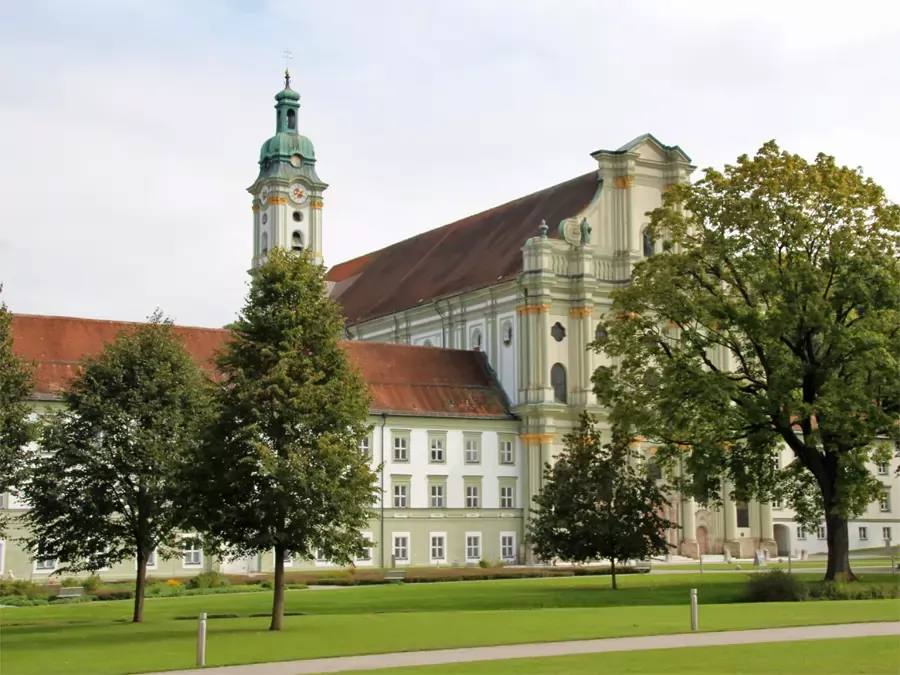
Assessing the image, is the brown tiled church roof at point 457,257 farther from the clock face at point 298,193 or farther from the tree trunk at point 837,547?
the tree trunk at point 837,547

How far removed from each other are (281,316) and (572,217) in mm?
46838

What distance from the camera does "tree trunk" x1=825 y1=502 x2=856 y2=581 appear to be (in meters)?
43.3

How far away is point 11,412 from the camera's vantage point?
3647 cm

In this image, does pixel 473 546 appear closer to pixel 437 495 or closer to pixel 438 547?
pixel 438 547

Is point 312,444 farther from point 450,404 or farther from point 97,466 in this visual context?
point 450,404

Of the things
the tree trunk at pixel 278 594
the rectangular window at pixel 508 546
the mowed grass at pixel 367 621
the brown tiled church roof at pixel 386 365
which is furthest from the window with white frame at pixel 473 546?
the tree trunk at pixel 278 594

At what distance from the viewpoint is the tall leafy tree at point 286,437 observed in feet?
108

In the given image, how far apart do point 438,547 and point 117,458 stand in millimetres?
38318

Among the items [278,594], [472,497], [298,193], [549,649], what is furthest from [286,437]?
[298,193]

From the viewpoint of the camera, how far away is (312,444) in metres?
33.7

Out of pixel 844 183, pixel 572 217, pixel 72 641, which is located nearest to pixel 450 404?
pixel 572 217

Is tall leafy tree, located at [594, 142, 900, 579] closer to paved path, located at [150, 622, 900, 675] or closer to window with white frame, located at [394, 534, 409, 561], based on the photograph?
paved path, located at [150, 622, 900, 675]

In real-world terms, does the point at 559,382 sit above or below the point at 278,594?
above

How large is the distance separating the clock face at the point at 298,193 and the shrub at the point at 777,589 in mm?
63342
